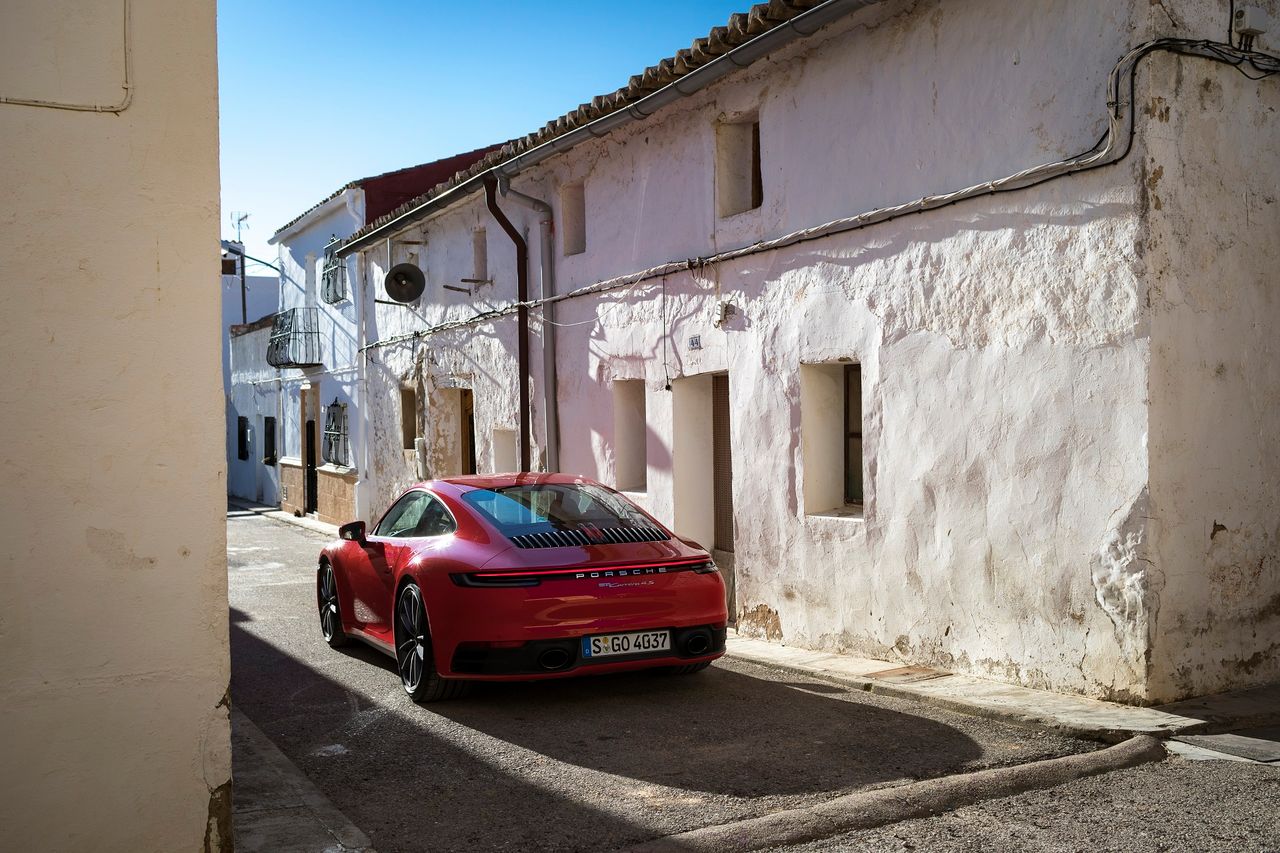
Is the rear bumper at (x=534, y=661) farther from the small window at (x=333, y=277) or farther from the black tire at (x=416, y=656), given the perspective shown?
the small window at (x=333, y=277)

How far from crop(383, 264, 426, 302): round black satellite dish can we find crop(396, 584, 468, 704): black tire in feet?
36.2

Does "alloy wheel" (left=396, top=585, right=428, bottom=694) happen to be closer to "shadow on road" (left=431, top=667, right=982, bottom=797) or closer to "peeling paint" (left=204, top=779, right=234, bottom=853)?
"shadow on road" (left=431, top=667, right=982, bottom=797)

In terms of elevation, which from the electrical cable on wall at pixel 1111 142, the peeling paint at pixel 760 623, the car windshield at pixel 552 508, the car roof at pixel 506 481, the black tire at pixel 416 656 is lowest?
the peeling paint at pixel 760 623

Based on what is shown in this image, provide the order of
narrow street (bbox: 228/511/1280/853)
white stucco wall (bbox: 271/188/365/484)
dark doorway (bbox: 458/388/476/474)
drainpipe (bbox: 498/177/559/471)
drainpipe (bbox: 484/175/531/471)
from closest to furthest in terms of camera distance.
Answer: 1. narrow street (bbox: 228/511/1280/853)
2. drainpipe (bbox: 498/177/559/471)
3. drainpipe (bbox: 484/175/531/471)
4. dark doorway (bbox: 458/388/476/474)
5. white stucco wall (bbox: 271/188/365/484)

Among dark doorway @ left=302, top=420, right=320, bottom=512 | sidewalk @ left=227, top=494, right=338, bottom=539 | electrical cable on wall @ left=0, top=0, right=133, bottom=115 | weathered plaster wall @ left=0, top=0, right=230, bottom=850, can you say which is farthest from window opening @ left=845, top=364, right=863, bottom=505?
dark doorway @ left=302, top=420, right=320, bottom=512

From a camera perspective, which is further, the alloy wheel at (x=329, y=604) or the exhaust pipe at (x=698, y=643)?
the alloy wheel at (x=329, y=604)

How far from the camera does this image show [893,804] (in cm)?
473

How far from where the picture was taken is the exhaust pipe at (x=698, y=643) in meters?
6.91

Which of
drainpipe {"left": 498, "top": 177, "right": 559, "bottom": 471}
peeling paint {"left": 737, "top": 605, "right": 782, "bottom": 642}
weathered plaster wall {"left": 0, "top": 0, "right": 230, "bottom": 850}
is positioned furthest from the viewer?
drainpipe {"left": 498, "top": 177, "right": 559, "bottom": 471}

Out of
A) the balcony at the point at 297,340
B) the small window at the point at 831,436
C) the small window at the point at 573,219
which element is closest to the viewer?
the small window at the point at 831,436

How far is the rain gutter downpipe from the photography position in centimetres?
820

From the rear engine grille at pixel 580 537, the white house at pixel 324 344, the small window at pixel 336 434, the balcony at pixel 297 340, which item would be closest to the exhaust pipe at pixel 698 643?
the rear engine grille at pixel 580 537

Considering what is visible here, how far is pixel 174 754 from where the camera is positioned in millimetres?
3947

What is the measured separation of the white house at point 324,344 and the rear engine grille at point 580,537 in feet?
47.9
